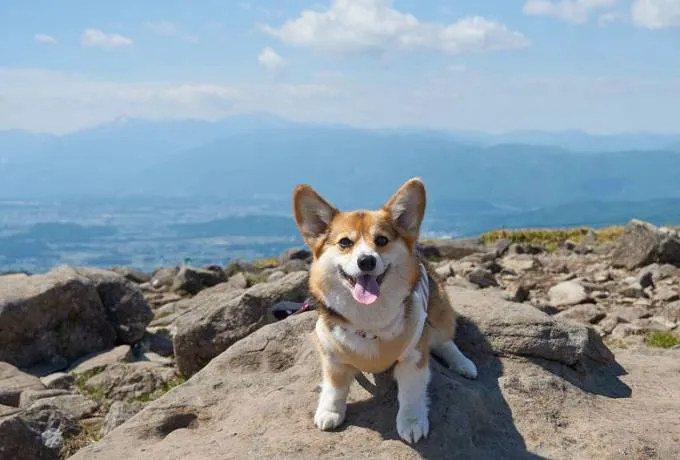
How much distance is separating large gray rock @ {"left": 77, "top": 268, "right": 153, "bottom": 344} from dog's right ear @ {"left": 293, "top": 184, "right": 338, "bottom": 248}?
28.8 feet

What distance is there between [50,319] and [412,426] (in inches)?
354

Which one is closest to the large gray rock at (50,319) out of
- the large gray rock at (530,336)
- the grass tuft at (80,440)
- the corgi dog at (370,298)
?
the grass tuft at (80,440)

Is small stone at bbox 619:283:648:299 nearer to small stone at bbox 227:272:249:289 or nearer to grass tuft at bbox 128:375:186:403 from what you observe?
small stone at bbox 227:272:249:289

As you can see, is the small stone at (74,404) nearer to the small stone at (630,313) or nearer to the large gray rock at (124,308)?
the large gray rock at (124,308)

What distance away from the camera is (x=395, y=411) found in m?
6.41

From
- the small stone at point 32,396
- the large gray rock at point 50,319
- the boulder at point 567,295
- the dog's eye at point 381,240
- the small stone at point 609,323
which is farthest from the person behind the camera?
the boulder at point 567,295

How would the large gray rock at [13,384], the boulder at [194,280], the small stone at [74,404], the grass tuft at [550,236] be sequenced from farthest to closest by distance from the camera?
the grass tuft at [550,236] < the boulder at [194,280] < the large gray rock at [13,384] < the small stone at [74,404]

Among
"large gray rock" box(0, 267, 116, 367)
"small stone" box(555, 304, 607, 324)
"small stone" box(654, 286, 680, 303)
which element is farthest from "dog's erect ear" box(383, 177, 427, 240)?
"small stone" box(654, 286, 680, 303)

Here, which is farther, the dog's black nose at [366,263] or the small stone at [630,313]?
the small stone at [630,313]

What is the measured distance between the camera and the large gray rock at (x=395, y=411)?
6020 mm

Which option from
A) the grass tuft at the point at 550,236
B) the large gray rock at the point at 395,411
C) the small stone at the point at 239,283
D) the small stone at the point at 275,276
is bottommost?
the small stone at the point at 239,283

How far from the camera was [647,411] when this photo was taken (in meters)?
6.98

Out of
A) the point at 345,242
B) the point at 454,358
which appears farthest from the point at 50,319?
the point at 345,242

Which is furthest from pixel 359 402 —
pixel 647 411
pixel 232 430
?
pixel 647 411
